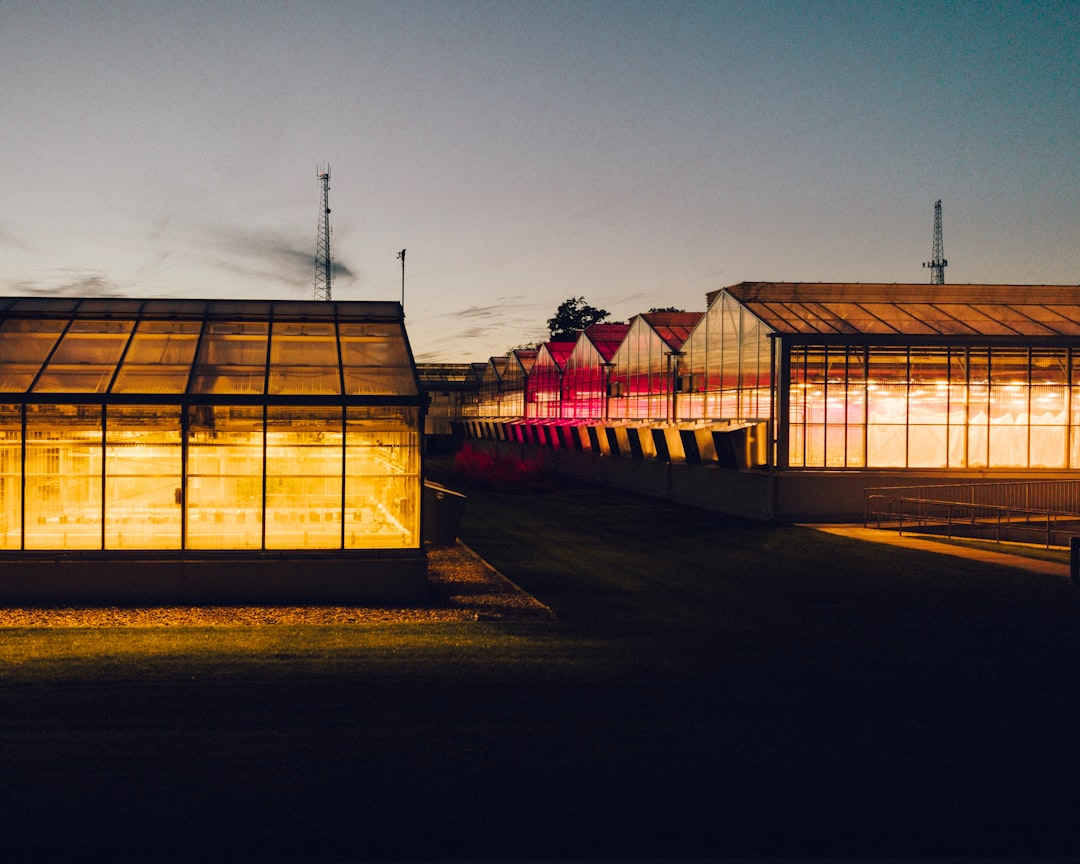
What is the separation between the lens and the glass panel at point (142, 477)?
17.5m

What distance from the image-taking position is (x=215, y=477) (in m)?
17.7

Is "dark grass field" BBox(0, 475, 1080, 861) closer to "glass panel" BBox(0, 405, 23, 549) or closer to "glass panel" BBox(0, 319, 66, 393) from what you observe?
"glass panel" BBox(0, 405, 23, 549)

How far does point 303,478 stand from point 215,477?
150cm

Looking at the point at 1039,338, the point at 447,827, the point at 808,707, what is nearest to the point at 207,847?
the point at 447,827

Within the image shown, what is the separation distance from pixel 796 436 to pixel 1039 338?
29.4 feet

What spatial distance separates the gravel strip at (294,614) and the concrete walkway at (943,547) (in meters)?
12.1

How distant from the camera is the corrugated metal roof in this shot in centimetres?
3441

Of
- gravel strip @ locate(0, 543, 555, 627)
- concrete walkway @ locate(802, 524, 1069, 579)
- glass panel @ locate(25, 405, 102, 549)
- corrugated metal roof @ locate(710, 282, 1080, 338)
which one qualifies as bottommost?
concrete walkway @ locate(802, 524, 1069, 579)

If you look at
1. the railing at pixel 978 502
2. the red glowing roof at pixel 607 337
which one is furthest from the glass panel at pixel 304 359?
the red glowing roof at pixel 607 337

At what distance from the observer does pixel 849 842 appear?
6984 millimetres

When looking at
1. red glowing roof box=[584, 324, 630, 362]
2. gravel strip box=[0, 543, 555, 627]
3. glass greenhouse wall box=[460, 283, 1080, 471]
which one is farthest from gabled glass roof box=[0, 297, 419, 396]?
red glowing roof box=[584, 324, 630, 362]

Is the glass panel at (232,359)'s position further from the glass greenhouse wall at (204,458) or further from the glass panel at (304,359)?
the glass panel at (304,359)

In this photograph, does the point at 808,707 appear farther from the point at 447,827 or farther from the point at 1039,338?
the point at 1039,338

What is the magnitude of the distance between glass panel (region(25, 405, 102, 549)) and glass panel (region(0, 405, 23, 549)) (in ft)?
0.48
